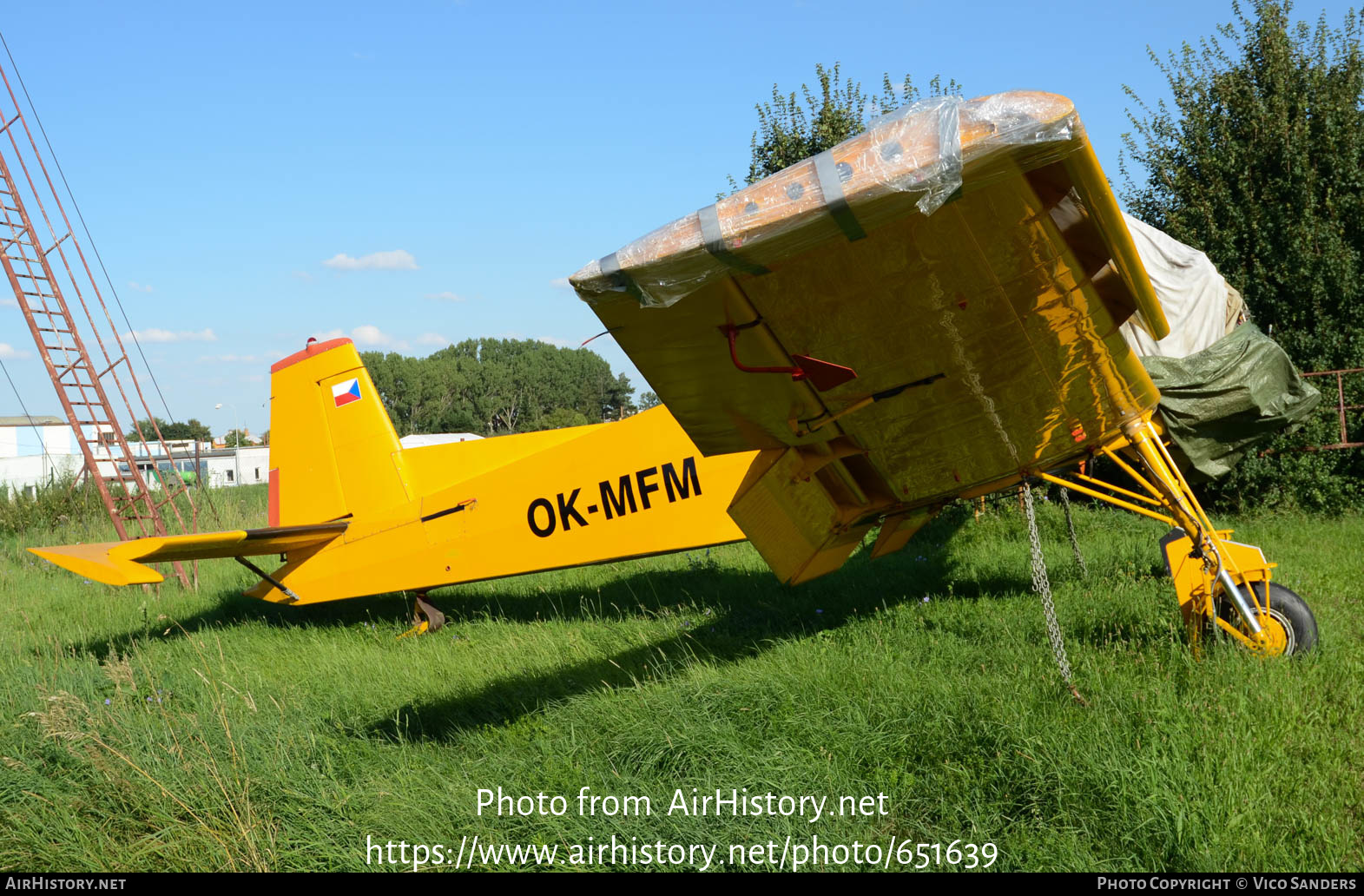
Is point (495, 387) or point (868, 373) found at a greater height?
point (495, 387)

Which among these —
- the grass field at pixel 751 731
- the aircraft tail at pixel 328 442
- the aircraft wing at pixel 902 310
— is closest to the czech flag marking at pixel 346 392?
the aircraft tail at pixel 328 442

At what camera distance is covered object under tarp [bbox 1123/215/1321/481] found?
20.5 feet

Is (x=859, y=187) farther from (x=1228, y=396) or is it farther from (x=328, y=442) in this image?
(x=328, y=442)

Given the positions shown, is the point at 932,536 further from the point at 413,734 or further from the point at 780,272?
the point at 780,272

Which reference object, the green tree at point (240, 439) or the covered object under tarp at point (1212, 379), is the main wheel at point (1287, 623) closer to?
the covered object under tarp at point (1212, 379)

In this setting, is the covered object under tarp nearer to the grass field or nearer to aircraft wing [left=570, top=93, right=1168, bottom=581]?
the grass field

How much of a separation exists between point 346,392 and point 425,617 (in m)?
2.25

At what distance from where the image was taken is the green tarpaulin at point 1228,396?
6.24 meters

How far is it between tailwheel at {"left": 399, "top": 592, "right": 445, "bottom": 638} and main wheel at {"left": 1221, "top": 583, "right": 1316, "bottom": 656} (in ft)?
19.3

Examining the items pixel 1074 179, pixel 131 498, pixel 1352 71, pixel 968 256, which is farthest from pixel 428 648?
pixel 1352 71

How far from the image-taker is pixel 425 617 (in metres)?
7.09

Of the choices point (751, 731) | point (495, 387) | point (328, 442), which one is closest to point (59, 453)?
point (328, 442)

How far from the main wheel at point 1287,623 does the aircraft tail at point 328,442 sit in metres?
6.23

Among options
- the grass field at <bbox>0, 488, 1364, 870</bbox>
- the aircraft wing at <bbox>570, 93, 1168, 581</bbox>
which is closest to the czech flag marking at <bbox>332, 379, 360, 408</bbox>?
the grass field at <bbox>0, 488, 1364, 870</bbox>
